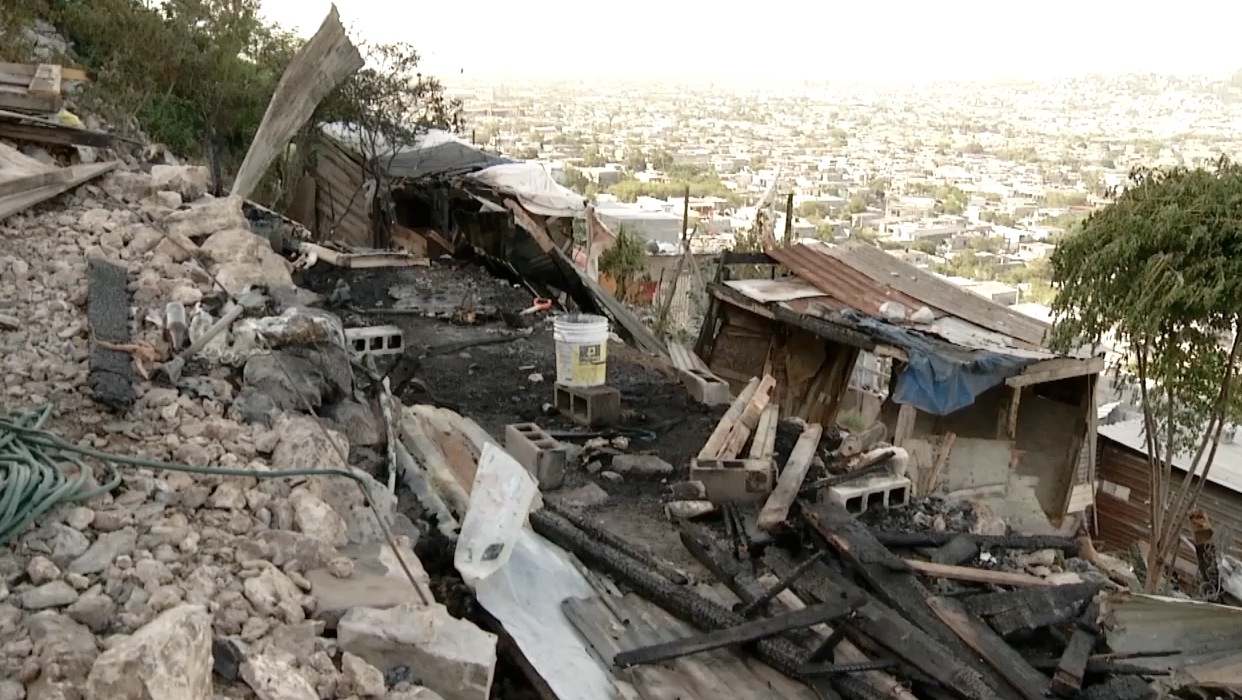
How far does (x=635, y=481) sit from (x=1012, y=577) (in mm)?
2468

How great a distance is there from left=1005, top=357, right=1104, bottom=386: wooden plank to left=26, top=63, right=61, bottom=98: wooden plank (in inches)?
370

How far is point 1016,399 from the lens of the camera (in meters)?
10.6

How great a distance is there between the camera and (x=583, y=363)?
24.1ft

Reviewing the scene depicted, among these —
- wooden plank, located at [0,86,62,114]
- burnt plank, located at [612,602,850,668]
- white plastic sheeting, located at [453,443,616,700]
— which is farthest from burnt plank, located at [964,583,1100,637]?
wooden plank, located at [0,86,62,114]

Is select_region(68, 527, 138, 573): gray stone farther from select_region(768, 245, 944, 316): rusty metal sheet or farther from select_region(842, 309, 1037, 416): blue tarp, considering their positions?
select_region(768, 245, 944, 316): rusty metal sheet

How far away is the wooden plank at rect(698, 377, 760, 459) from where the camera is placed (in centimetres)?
631

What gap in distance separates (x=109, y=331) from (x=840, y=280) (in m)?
9.21

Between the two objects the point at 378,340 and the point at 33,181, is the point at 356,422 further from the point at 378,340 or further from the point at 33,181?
the point at 378,340

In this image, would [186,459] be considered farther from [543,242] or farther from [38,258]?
[543,242]

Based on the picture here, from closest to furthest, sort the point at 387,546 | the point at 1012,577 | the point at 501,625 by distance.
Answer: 1. the point at 387,546
2. the point at 501,625
3. the point at 1012,577

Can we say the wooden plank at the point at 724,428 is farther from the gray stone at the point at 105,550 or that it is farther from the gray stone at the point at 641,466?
the gray stone at the point at 105,550

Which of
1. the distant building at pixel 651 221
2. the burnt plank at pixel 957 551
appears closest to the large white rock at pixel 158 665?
the burnt plank at pixel 957 551

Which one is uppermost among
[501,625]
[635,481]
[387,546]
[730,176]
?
[387,546]

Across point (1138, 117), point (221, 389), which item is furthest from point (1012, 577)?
point (1138, 117)
